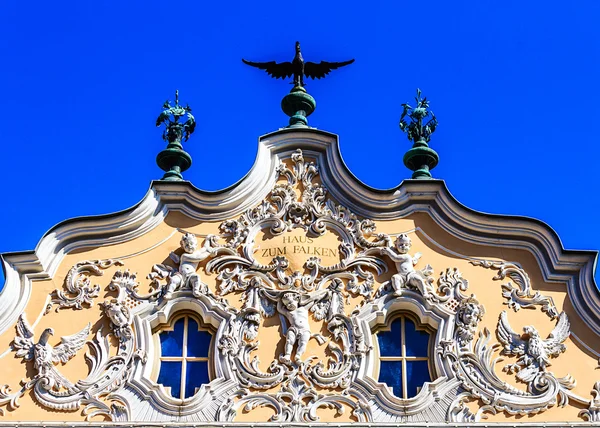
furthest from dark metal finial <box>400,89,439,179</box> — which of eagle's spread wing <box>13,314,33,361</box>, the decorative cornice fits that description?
eagle's spread wing <box>13,314,33,361</box>

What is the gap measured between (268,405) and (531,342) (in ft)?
9.66

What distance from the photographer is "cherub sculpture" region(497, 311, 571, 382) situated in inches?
641

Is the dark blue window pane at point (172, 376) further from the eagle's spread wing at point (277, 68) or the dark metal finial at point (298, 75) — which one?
the eagle's spread wing at point (277, 68)

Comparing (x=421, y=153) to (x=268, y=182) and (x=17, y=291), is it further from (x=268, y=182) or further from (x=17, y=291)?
(x=17, y=291)

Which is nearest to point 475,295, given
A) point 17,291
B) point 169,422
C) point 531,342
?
point 531,342

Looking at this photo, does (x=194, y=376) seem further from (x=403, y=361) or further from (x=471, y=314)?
(x=471, y=314)

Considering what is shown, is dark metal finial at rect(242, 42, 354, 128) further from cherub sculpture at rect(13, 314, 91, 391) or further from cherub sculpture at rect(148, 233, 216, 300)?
cherub sculpture at rect(13, 314, 91, 391)

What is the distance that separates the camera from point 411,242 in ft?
56.3

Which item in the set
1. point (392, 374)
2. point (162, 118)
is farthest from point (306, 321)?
point (162, 118)

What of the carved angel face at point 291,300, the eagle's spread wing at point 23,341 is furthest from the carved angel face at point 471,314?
the eagle's spread wing at point 23,341

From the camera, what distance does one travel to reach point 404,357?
16500 millimetres

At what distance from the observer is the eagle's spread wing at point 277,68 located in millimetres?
18998

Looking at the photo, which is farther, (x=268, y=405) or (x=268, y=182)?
(x=268, y=182)

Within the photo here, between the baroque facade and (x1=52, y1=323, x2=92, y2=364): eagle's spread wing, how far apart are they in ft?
0.05
